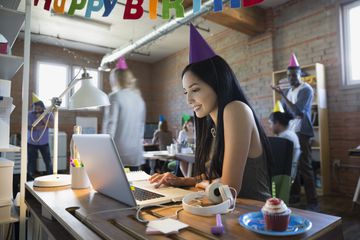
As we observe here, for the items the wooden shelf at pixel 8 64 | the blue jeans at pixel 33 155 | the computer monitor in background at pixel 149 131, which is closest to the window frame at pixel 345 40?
the wooden shelf at pixel 8 64

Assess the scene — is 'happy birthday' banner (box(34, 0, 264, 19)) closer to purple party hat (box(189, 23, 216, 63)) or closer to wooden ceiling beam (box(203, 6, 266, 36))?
purple party hat (box(189, 23, 216, 63))

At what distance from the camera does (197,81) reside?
1.18 m

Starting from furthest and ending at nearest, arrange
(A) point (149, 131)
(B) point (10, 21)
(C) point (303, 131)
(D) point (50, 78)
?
(A) point (149, 131)
(D) point (50, 78)
(C) point (303, 131)
(B) point (10, 21)

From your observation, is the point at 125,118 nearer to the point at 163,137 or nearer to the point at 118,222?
the point at 118,222

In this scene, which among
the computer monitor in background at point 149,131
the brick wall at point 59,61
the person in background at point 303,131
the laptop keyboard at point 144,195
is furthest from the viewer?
the computer monitor in background at point 149,131

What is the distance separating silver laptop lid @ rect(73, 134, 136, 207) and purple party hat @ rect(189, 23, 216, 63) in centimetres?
55

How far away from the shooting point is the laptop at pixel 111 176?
0.87 metres

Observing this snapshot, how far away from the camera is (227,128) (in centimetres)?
108

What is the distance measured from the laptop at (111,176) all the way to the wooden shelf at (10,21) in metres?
1.00

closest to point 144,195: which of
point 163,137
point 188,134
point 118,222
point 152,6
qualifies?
point 118,222

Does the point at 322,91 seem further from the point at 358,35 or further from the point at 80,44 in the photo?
the point at 80,44

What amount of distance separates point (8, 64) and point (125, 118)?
1119 mm

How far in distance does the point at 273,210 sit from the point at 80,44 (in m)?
6.82

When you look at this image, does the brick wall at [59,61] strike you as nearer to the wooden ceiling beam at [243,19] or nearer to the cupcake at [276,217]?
the wooden ceiling beam at [243,19]
